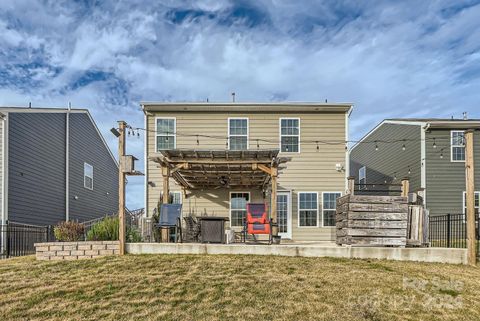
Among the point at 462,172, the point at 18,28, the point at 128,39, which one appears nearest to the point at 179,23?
the point at 128,39

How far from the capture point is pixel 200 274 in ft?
20.1

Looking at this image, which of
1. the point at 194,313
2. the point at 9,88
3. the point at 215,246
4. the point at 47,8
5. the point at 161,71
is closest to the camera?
the point at 194,313

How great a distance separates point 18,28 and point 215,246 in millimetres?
10593

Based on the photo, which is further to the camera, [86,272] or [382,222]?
[382,222]

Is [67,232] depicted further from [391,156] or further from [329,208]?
[391,156]

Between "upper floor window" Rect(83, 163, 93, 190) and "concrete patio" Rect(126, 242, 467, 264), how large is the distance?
10765mm

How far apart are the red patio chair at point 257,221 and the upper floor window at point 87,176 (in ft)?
36.4

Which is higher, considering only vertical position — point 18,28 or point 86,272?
point 18,28

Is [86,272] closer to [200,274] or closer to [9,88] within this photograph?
[200,274]

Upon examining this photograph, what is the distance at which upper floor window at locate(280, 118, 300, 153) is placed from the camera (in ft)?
42.8

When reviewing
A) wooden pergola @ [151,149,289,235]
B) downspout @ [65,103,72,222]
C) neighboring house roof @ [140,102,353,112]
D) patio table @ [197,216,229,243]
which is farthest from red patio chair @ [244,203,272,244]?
downspout @ [65,103,72,222]

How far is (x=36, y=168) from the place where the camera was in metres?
13.2

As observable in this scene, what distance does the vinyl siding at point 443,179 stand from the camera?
1442 centimetres

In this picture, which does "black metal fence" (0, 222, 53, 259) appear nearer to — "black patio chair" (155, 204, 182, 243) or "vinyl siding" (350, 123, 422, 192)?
"black patio chair" (155, 204, 182, 243)
